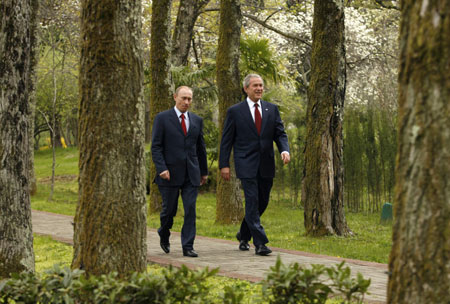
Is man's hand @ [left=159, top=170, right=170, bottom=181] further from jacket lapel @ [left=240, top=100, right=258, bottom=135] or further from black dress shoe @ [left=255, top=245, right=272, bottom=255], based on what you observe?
black dress shoe @ [left=255, top=245, right=272, bottom=255]

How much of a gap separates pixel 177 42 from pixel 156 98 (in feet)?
12.8

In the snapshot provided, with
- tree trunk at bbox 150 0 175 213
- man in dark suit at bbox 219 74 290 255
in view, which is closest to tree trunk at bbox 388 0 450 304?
man in dark suit at bbox 219 74 290 255

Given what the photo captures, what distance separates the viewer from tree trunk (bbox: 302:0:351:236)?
10.9 meters

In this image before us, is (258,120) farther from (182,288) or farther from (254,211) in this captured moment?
(182,288)

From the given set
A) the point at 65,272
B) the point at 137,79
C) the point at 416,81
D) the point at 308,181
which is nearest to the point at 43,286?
the point at 65,272

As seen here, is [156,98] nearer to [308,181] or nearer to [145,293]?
[308,181]

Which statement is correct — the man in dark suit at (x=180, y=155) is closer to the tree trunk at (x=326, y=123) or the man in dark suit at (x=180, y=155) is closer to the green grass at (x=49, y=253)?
the green grass at (x=49, y=253)

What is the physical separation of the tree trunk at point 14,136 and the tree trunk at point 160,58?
7793mm

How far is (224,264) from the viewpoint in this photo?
8.05 meters

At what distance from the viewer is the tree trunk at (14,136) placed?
6625mm

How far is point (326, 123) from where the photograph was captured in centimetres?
1098

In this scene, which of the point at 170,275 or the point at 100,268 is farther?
the point at 100,268

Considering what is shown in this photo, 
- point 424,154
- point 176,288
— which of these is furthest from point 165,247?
point 424,154

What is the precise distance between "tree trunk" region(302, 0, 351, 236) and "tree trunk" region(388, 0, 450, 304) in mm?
7131
